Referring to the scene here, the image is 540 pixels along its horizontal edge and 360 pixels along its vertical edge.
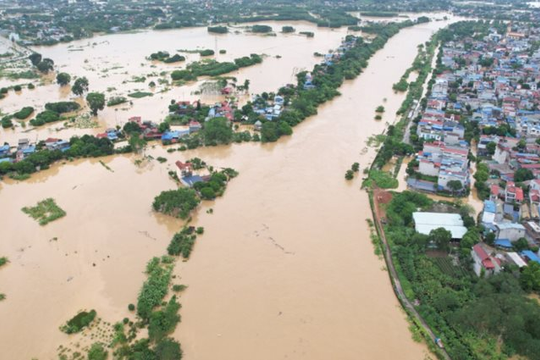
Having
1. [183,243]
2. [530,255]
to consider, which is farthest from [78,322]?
[530,255]

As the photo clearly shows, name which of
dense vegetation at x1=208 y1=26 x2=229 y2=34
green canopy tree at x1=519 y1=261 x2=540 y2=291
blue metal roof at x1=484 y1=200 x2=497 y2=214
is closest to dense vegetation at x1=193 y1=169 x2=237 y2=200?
blue metal roof at x1=484 y1=200 x2=497 y2=214

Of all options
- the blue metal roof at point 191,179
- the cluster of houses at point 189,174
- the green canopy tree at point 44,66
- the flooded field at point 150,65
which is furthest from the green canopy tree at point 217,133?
the green canopy tree at point 44,66

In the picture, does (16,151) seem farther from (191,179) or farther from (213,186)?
(213,186)

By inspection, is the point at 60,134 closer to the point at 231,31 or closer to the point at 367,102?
the point at 367,102

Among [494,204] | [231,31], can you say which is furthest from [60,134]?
[231,31]

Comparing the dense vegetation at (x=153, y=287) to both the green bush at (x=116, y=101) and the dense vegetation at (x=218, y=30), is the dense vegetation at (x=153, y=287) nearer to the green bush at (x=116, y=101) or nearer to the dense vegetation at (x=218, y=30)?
the green bush at (x=116, y=101)
